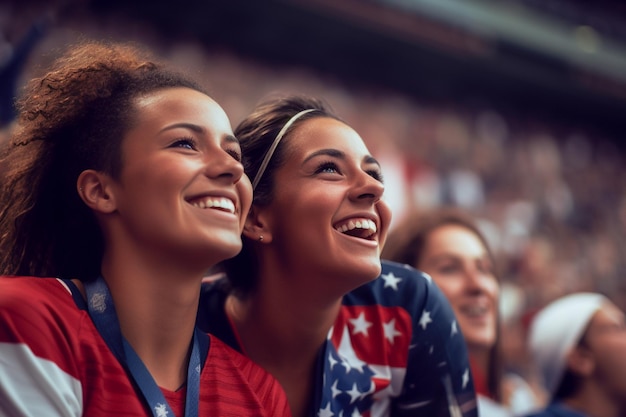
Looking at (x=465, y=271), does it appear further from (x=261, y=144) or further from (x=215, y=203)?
(x=215, y=203)

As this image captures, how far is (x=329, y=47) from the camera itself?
284 inches

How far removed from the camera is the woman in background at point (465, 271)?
236cm

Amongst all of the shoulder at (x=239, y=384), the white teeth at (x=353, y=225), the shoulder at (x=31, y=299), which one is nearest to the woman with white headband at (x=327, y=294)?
the white teeth at (x=353, y=225)

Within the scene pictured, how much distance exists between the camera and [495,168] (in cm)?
808

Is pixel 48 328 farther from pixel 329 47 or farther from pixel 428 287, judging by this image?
pixel 329 47

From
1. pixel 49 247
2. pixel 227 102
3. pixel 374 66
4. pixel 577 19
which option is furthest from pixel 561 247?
pixel 49 247

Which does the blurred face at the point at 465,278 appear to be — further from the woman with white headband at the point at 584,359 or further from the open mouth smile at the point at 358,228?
the open mouth smile at the point at 358,228

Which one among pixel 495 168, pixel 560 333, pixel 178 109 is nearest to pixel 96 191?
pixel 178 109

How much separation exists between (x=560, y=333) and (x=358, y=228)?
1.51 m

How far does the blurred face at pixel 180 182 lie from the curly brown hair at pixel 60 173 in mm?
82

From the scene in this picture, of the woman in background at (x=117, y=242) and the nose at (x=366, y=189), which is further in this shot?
the nose at (x=366, y=189)

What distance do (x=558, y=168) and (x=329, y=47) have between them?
12.3 ft

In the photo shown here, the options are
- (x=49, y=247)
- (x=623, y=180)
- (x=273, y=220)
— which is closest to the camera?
(x=49, y=247)

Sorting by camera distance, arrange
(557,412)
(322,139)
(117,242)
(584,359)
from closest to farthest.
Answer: (117,242) < (322,139) < (557,412) < (584,359)
